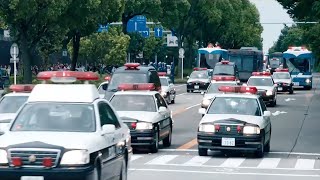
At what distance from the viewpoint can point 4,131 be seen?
537 inches

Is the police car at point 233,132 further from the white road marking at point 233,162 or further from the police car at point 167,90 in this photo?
the police car at point 167,90

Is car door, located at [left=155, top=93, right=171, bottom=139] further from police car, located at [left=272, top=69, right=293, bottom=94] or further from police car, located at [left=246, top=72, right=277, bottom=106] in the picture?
police car, located at [left=272, top=69, right=293, bottom=94]

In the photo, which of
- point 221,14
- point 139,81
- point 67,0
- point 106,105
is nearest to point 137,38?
point 221,14

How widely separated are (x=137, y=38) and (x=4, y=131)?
Answer: 82.9m

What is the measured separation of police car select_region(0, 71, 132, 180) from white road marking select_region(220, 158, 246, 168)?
549 centimetres

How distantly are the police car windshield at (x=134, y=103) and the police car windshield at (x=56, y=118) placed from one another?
9.45 meters

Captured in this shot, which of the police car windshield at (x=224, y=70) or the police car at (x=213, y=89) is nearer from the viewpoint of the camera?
the police car at (x=213, y=89)

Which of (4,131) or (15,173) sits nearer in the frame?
(15,173)

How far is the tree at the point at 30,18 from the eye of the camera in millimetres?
50438

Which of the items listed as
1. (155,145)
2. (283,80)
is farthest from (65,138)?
(283,80)

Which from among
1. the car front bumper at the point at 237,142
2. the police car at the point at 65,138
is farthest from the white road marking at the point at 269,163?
the police car at the point at 65,138

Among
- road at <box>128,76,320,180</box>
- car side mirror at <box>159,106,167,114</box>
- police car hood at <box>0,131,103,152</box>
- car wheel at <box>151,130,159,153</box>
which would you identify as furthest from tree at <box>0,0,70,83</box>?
police car hood at <box>0,131,103,152</box>

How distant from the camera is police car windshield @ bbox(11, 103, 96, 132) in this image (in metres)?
13.6

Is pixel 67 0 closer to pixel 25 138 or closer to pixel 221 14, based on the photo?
pixel 25 138
